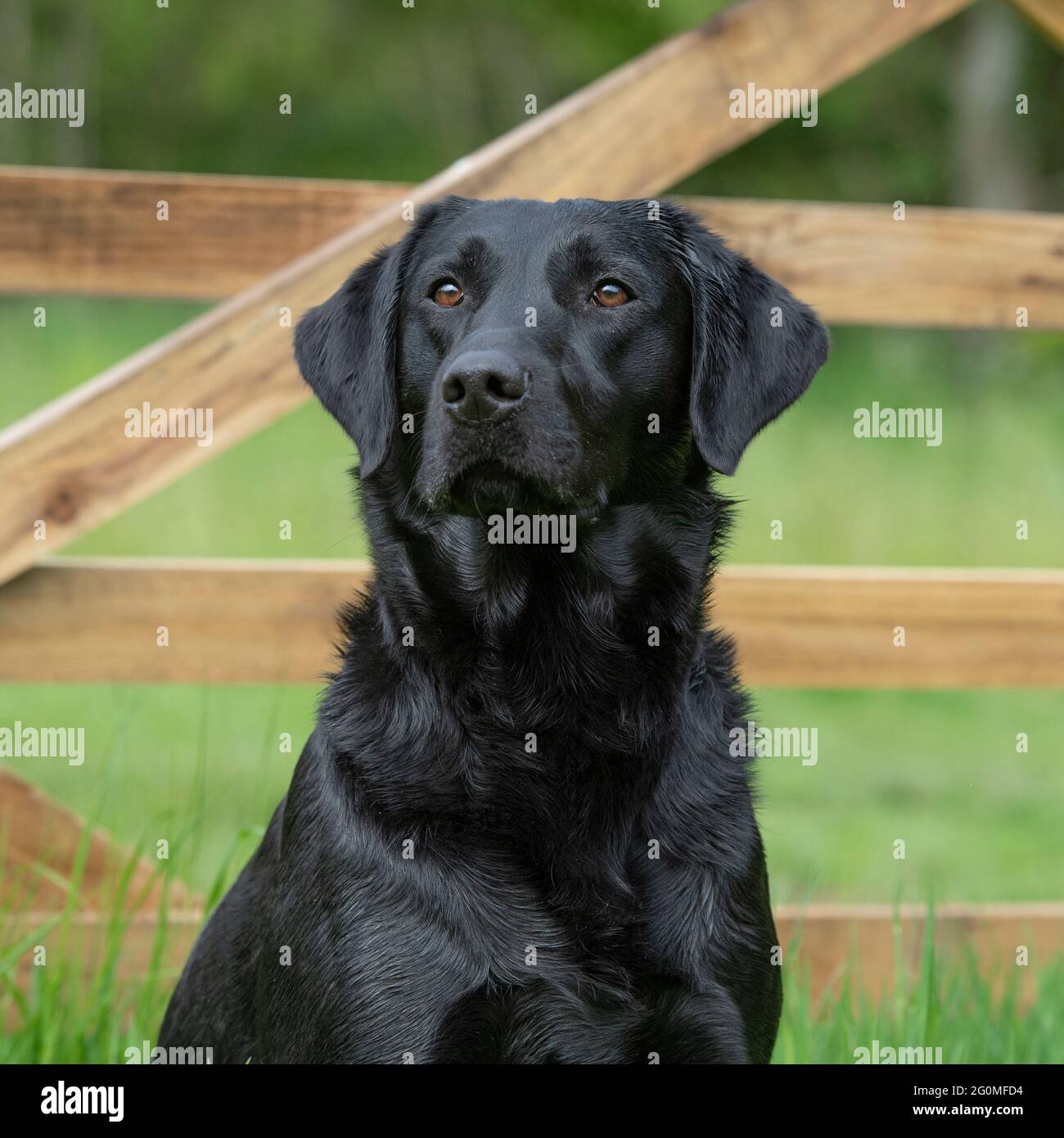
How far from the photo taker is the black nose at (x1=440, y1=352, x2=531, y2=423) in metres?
2.22

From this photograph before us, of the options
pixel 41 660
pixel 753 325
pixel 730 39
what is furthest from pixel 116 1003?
pixel 730 39

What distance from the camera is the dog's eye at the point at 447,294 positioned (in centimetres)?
255

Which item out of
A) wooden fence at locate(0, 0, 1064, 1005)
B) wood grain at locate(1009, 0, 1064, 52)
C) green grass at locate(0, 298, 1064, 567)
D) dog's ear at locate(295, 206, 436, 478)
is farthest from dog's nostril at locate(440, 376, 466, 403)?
green grass at locate(0, 298, 1064, 567)

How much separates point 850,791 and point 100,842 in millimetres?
3571

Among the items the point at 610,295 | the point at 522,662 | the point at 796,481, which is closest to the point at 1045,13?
the point at 610,295

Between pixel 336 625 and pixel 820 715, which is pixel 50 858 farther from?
pixel 820 715

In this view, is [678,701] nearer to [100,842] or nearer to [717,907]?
[717,907]

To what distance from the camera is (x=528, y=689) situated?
2.36 meters

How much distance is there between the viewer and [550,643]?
2.42m

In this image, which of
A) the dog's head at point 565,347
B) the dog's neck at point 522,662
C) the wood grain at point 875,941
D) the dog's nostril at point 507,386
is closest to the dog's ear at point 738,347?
the dog's head at point 565,347

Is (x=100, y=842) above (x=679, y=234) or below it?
below

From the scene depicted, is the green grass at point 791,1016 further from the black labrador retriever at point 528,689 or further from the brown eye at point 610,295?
the brown eye at point 610,295

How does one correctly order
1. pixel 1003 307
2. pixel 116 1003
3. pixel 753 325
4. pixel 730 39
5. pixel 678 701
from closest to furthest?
pixel 678 701 < pixel 753 325 < pixel 116 1003 < pixel 730 39 < pixel 1003 307

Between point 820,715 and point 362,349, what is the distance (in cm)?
490
